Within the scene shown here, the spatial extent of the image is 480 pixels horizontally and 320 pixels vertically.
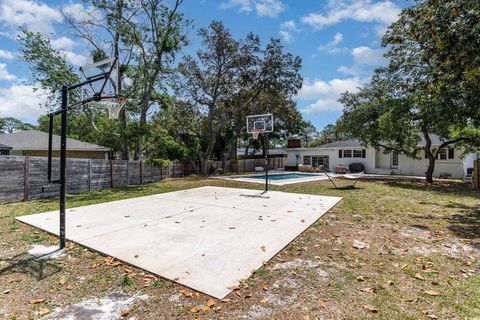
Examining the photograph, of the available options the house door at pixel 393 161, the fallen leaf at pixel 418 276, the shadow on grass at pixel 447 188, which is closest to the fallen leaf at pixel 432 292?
the fallen leaf at pixel 418 276

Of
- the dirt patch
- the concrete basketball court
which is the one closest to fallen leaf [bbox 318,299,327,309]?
the concrete basketball court

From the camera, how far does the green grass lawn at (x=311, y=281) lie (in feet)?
8.30

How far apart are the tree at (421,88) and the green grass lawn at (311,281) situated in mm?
4874

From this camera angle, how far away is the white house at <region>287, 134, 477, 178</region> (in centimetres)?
1894

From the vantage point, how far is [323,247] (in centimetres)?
431

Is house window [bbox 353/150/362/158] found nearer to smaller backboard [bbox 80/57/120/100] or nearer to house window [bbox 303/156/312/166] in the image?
house window [bbox 303/156/312/166]

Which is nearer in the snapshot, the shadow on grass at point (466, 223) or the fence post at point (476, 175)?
the shadow on grass at point (466, 223)

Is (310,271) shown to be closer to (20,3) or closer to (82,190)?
(82,190)

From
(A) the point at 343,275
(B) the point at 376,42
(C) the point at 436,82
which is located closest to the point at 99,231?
(A) the point at 343,275

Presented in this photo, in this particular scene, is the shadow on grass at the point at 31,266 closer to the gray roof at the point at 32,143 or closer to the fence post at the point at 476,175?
the fence post at the point at 476,175

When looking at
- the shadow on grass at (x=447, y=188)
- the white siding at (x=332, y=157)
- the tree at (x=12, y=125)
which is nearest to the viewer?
the shadow on grass at (x=447, y=188)

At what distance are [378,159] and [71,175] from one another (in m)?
22.8

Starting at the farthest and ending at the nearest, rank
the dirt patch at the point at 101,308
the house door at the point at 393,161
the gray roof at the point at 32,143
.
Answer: the house door at the point at 393,161
the gray roof at the point at 32,143
the dirt patch at the point at 101,308

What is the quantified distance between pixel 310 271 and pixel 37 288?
325cm
